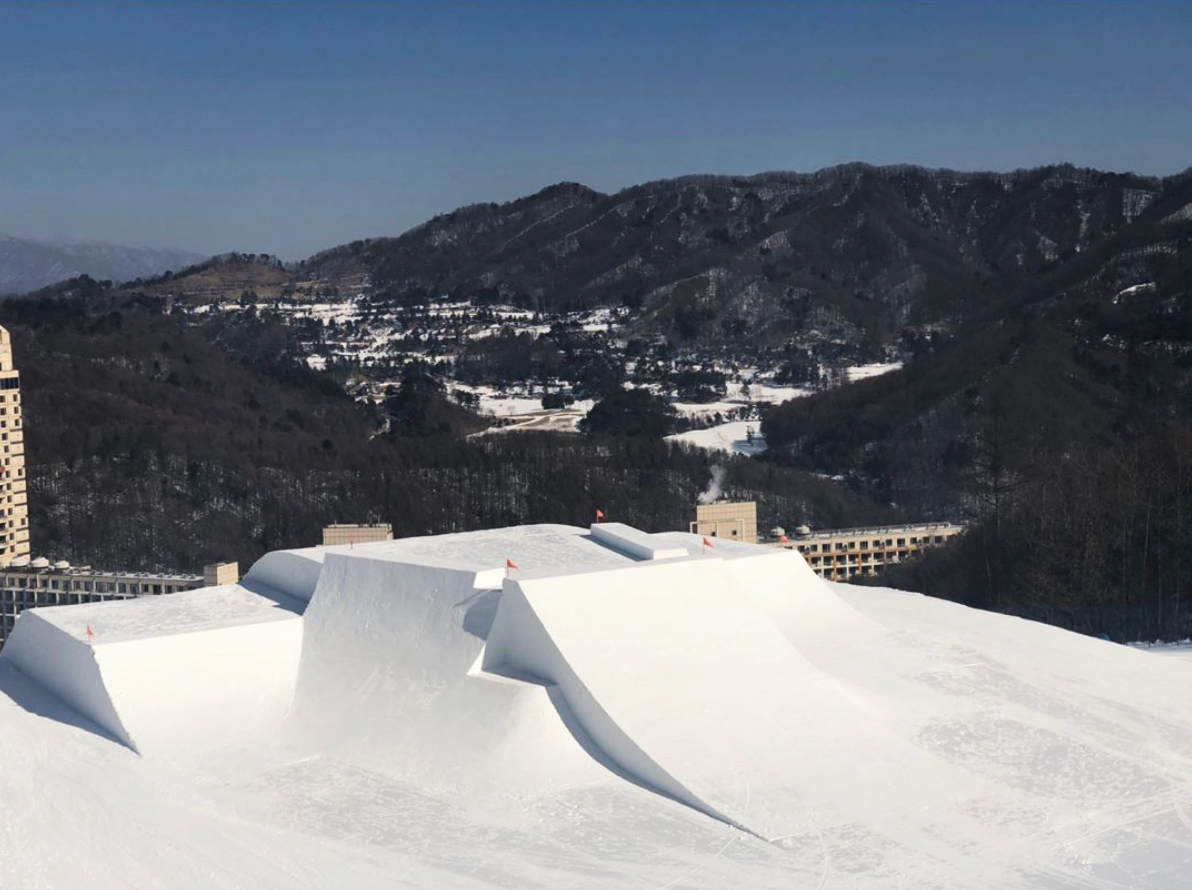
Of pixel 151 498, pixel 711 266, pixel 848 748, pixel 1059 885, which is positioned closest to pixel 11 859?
pixel 848 748

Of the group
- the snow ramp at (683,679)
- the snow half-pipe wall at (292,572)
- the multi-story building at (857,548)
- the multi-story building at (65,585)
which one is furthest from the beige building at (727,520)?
the snow ramp at (683,679)

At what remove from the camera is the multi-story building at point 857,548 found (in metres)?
49.3

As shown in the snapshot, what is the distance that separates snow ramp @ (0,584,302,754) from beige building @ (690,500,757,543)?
627 inches

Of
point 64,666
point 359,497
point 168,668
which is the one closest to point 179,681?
point 168,668

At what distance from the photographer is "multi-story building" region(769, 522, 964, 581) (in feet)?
162

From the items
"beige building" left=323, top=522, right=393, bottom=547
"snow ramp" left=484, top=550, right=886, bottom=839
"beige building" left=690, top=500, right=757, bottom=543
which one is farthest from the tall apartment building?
"snow ramp" left=484, top=550, right=886, bottom=839

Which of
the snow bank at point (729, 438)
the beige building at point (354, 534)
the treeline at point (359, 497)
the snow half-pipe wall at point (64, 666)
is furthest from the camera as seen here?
the snow bank at point (729, 438)

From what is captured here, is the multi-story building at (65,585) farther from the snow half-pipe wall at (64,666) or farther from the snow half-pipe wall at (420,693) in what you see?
the snow half-pipe wall at (420,693)

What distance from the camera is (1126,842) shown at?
19.1 meters

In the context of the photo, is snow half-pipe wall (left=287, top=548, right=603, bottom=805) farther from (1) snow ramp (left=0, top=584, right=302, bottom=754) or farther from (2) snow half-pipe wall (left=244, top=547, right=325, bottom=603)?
(2) snow half-pipe wall (left=244, top=547, right=325, bottom=603)

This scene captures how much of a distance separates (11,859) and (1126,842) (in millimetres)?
14101

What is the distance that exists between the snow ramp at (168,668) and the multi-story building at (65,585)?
13.6 m

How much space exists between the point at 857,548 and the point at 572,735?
2955cm

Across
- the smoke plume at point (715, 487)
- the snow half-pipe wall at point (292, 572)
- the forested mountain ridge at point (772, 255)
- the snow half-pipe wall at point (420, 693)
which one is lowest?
the smoke plume at point (715, 487)
